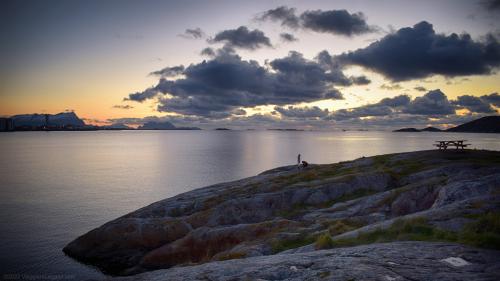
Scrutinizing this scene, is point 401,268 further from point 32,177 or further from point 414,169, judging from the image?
point 32,177

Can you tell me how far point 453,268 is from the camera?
10.2 m

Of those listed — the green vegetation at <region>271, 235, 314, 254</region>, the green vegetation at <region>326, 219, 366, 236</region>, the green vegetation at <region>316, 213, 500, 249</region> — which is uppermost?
the green vegetation at <region>316, 213, 500, 249</region>

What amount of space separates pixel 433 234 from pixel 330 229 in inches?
401

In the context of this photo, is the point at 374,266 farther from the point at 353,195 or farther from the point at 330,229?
the point at 353,195

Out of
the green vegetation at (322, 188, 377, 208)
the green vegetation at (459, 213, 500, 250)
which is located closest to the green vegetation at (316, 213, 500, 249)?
the green vegetation at (459, 213, 500, 250)

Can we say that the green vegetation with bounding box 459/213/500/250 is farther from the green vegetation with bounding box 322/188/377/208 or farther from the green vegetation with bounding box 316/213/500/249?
the green vegetation with bounding box 322/188/377/208

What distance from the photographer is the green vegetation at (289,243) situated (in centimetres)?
2414

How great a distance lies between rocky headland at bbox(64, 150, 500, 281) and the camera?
1154 centimetres

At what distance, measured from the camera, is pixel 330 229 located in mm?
24312

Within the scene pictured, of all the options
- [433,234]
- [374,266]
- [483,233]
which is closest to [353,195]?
[433,234]

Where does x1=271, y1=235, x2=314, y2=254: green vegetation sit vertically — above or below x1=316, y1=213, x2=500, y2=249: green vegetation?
below

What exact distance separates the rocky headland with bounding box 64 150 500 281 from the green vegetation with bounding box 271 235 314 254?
13 cm

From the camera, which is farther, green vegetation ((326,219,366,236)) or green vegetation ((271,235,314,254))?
green vegetation ((271,235,314,254))

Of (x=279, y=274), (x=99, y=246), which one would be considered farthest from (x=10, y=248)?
(x=279, y=274)
